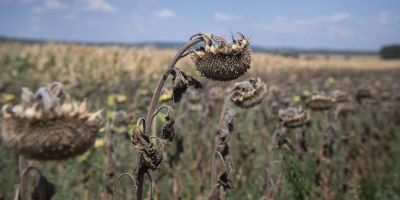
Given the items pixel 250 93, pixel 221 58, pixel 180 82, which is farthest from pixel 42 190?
pixel 250 93

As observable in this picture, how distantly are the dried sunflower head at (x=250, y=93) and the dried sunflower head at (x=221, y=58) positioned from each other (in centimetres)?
133

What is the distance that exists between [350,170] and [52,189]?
181 inches

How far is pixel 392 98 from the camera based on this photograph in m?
11.0

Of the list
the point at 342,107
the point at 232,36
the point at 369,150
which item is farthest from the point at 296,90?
the point at 232,36

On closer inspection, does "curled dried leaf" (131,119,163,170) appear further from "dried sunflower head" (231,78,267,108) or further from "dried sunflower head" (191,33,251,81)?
"dried sunflower head" (231,78,267,108)

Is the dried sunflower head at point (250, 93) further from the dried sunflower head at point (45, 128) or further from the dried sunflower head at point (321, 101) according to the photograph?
the dried sunflower head at point (45, 128)

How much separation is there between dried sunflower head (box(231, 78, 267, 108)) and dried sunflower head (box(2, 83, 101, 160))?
195 centimetres

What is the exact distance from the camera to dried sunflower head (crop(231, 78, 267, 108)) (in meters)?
3.80

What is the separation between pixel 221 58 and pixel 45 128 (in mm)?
934

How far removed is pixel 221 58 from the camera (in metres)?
2.44

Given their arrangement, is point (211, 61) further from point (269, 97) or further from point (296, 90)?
point (296, 90)

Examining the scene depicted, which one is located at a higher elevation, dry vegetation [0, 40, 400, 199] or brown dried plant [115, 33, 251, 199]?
brown dried plant [115, 33, 251, 199]

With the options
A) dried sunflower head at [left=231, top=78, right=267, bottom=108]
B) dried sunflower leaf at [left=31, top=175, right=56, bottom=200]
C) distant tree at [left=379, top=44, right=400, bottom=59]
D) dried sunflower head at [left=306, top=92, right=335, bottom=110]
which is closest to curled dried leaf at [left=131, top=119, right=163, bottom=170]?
dried sunflower leaf at [left=31, top=175, right=56, bottom=200]

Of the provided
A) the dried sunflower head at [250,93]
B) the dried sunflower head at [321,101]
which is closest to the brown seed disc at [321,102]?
the dried sunflower head at [321,101]
